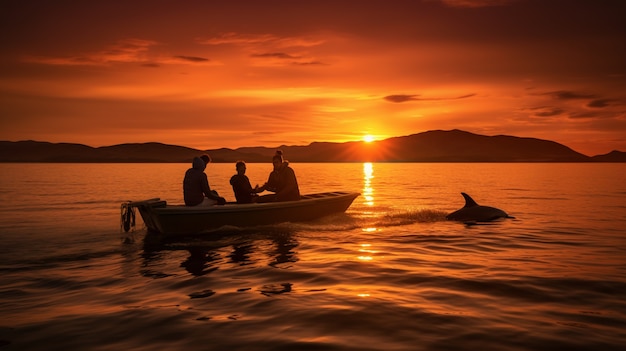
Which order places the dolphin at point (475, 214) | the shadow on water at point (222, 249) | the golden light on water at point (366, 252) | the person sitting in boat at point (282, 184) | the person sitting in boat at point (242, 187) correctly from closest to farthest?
the shadow on water at point (222, 249) → the golden light on water at point (366, 252) → the person sitting in boat at point (242, 187) → the person sitting in boat at point (282, 184) → the dolphin at point (475, 214)

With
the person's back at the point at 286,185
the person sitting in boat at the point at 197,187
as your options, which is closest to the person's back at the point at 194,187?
the person sitting in boat at the point at 197,187

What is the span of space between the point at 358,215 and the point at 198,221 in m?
8.40

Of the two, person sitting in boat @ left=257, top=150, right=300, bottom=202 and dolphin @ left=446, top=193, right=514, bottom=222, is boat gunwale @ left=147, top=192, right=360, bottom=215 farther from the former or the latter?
dolphin @ left=446, top=193, right=514, bottom=222

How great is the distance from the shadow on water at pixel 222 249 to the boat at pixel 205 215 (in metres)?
0.30

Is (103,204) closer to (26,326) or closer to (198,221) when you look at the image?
(198,221)

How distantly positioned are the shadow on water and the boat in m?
0.30

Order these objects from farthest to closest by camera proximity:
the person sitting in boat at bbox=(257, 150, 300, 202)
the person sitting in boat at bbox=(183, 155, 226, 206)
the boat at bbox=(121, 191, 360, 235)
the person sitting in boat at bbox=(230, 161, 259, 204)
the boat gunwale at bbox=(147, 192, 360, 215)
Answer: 1. the person sitting in boat at bbox=(257, 150, 300, 202)
2. the person sitting in boat at bbox=(230, 161, 259, 204)
3. the person sitting in boat at bbox=(183, 155, 226, 206)
4. the boat at bbox=(121, 191, 360, 235)
5. the boat gunwale at bbox=(147, 192, 360, 215)

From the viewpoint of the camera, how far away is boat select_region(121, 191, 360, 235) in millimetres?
14883

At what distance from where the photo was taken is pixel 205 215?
15.3 meters

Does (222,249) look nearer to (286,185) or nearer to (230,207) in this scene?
(230,207)

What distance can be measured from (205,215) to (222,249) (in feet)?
8.61

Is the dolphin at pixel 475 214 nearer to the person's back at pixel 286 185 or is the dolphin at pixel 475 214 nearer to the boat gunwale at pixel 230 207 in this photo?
the boat gunwale at pixel 230 207

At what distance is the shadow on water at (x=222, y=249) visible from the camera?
11000 millimetres

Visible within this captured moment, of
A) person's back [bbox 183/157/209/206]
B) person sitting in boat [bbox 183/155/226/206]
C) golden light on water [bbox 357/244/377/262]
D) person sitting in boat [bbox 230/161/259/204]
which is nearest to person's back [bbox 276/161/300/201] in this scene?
person sitting in boat [bbox 230/161/259/204]
